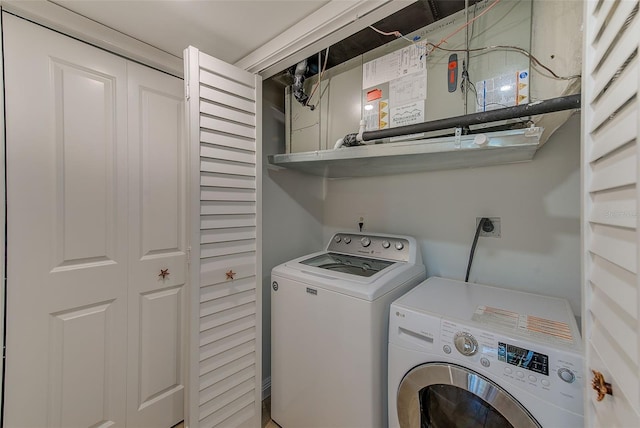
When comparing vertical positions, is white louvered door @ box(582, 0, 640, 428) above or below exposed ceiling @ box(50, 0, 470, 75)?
below

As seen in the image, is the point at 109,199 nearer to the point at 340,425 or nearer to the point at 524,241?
the point at 340,425

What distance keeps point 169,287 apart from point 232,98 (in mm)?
1163

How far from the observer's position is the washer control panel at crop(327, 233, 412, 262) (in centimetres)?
168

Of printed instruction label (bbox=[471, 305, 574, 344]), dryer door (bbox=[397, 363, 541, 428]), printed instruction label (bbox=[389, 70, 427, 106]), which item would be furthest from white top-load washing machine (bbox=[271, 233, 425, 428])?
printed instruction label (bbox=[389, 70, 427, 106])

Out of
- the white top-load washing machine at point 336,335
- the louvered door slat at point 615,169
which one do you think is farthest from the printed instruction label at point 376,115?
the louvered door slat at point 615,169

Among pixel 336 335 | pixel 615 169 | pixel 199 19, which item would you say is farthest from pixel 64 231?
pixel 615 169

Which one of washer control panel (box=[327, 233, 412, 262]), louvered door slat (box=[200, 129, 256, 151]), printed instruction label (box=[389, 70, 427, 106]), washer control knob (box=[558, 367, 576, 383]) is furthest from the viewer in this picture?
washer control panel (box=[327, 233, 412, 262])

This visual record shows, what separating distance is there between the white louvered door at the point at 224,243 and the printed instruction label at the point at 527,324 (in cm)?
117

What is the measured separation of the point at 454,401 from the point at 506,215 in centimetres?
100

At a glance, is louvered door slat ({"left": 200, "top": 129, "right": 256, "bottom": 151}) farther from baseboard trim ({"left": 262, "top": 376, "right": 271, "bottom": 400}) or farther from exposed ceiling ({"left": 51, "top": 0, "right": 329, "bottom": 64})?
baseboard trim ({"left": 262, "top": 376, "right": 271, "bottom": 400})

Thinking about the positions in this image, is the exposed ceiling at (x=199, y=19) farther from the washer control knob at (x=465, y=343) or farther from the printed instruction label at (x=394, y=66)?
the washer control knob at (x=465, y=343)

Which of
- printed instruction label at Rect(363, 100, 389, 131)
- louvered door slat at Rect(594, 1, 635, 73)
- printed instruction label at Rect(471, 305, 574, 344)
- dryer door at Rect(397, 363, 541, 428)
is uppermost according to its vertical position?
printed instruction label at Rect(363, 100, 389, 131)

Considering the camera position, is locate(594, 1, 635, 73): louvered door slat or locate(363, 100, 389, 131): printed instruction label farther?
locate(363, 100, 389, 131): printed instruction label

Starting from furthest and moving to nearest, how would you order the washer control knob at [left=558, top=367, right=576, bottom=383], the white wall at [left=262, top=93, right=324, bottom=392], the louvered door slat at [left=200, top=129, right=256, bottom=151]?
the white wall at [left=262, top=93, right=324, bottom=392] → the louvered door slat at [left=200, top=129, right=256, bottom=151] → the washer control knob at [left=558, top=367, right=576, bottom=383]
